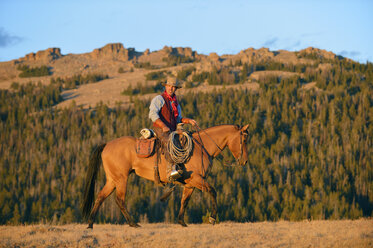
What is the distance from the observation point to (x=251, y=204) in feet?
186

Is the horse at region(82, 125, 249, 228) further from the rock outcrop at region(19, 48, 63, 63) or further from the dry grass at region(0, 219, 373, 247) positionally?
the rock outcrop at region(19, 48, 63, 63)

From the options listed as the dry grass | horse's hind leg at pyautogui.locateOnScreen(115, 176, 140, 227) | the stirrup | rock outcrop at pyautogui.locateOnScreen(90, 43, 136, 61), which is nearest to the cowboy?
the stirrup

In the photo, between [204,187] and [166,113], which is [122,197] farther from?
[166,113]

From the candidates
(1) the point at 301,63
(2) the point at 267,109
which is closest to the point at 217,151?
(2) the point at 267,109

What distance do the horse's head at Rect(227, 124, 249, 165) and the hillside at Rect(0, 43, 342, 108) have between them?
7430cm

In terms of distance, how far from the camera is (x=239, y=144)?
12227 millimetres

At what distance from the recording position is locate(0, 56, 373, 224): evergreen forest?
→ 5556 cm

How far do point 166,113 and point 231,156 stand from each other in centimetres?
4886

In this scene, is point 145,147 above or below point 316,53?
below

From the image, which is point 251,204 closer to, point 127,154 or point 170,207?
point 170,207

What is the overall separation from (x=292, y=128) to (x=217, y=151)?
2566 inches

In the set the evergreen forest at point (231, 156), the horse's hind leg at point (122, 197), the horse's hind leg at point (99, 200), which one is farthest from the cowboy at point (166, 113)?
the evergreen forest at point (231, 156)

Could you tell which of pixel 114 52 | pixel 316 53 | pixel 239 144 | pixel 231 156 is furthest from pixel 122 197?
pixel 114 52

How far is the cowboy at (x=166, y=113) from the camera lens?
12180 mm
